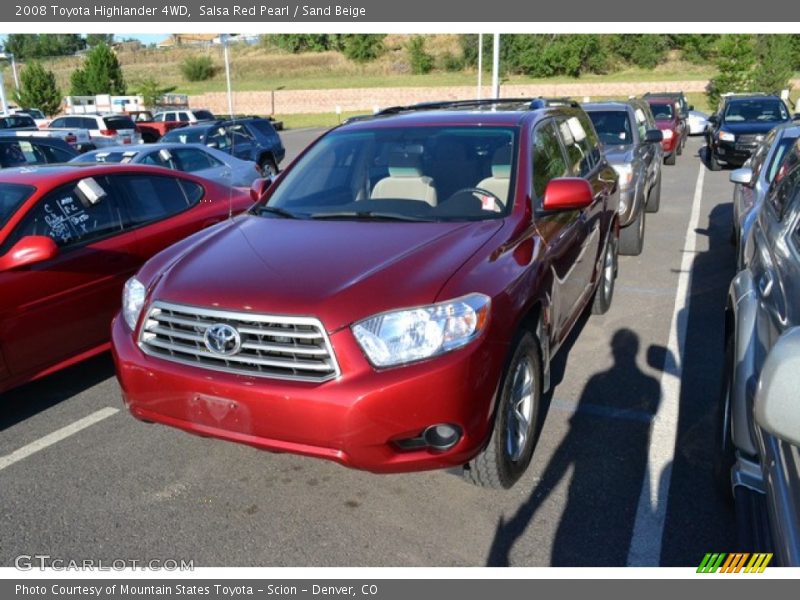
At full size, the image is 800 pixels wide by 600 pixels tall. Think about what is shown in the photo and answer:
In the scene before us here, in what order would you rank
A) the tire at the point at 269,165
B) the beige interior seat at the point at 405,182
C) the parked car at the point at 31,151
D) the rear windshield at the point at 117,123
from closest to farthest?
the beige interior seat at the point at 405,182 < the parked car at the point at 31,151 < the tire at the point at 269,165 < the rear windshield at the point at 117,123

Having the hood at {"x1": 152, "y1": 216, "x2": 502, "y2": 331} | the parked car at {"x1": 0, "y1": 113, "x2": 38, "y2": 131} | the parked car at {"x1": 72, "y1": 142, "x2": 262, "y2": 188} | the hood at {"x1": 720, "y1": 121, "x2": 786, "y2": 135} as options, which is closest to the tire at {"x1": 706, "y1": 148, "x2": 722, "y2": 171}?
the hood at {"x1": 720, "y1": 121, "x2": 786, "y2": 135}

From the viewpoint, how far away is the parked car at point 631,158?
24.6ft

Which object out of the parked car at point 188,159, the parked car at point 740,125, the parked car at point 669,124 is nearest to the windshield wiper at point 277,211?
the parked car at point 188,159

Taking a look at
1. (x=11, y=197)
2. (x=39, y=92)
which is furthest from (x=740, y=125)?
(x=39, y=92)

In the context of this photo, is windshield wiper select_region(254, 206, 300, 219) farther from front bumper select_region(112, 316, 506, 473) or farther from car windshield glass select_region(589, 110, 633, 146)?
car windshield glass select_region(589, 110, 633, 146)

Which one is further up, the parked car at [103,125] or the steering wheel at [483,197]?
the steering wheel at [483,197]

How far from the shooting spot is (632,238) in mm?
7855

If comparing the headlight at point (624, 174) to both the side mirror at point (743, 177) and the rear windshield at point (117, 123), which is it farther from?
the rear windshield at point (117, 123)

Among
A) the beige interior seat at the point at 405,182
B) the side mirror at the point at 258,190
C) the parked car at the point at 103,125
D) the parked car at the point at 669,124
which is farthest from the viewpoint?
the parked car at the point at 103,125

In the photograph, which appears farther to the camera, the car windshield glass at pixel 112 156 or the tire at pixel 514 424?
the car windshield glass at pixel 112 156

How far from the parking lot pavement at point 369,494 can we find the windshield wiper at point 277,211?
1368 mm

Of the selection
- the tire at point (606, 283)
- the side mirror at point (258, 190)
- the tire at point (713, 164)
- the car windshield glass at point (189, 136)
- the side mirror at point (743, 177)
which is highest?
the side mirror at point (258, 190)

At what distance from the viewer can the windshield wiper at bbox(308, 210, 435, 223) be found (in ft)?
11.9

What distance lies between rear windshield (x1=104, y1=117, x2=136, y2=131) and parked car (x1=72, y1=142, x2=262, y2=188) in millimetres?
17167
